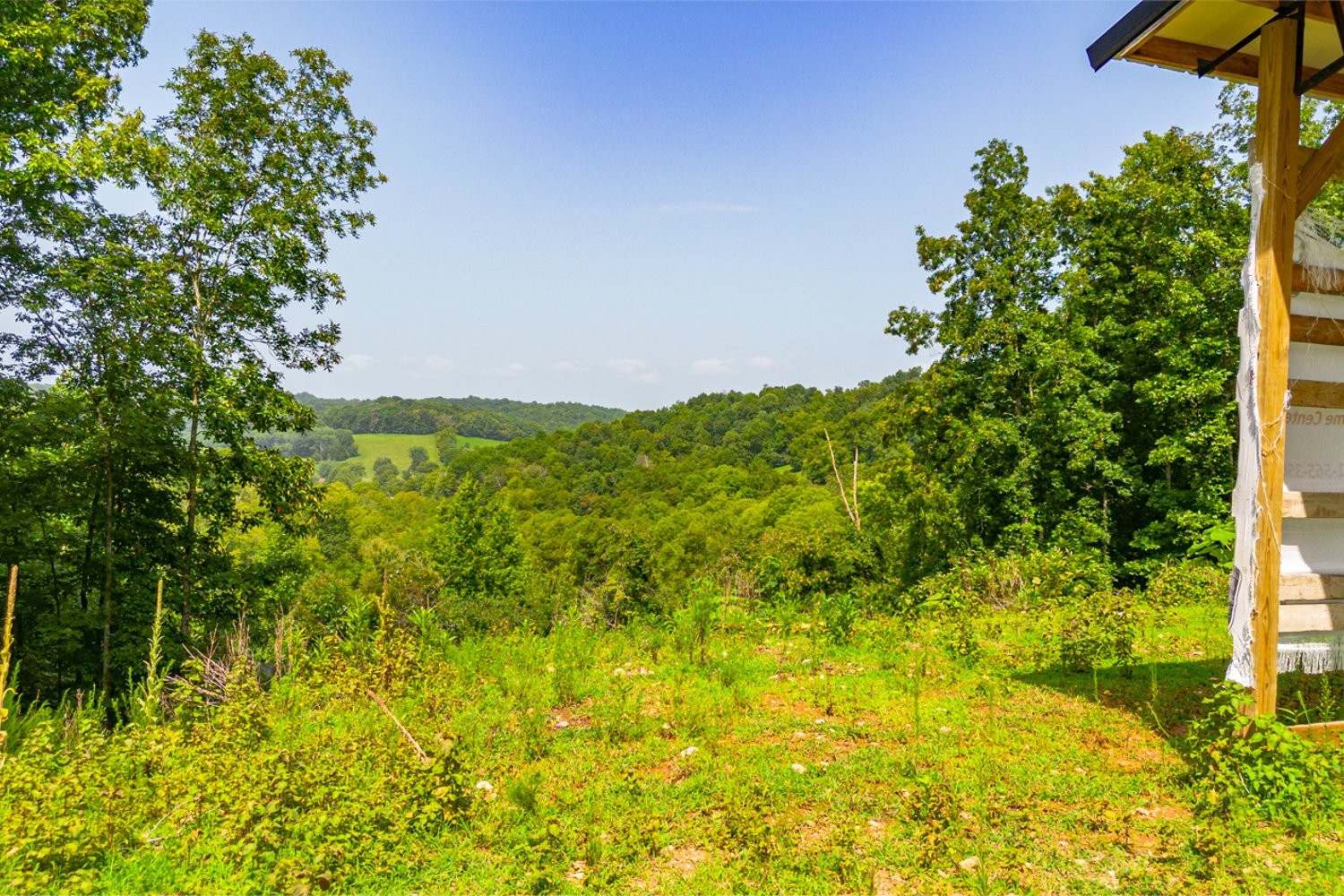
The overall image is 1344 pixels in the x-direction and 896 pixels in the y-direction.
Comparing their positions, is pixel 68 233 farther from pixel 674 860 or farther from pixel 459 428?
pixel 459 428

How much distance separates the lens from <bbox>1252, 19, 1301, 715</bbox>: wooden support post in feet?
12.2

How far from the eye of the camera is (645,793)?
400 centimetres

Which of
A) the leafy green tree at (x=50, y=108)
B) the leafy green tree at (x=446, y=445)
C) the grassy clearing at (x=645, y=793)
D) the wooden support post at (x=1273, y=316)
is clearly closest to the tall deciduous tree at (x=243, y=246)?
the leafy green tree at (x=50, y=108)

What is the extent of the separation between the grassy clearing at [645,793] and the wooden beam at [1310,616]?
1.07m

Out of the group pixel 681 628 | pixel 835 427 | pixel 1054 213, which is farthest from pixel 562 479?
pixel 681 628

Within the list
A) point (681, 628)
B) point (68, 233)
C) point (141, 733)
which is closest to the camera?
point (141, 733)

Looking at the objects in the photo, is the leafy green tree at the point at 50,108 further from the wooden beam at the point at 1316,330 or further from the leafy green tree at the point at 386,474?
the leafy green tree at the point at 386,474

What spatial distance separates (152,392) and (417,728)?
8.60 m

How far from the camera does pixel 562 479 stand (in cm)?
8250

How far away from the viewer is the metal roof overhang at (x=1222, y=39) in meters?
3.72

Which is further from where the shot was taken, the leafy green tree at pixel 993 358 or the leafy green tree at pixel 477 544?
the leafy green tree at pixel 477 544

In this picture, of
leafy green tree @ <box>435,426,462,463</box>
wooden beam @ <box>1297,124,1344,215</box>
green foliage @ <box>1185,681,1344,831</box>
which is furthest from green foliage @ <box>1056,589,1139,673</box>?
leafy green tree @ <box>435,426,462,463</box>

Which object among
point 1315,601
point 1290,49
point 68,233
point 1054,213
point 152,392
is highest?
point 1054,213

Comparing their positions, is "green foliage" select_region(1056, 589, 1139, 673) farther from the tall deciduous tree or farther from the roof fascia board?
the tall deciduous tree
